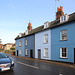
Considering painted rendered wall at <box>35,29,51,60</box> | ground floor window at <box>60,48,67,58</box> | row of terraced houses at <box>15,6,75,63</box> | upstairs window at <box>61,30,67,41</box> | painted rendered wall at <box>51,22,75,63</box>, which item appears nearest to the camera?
painted rendered wall at <box>51,22,75,63</box>

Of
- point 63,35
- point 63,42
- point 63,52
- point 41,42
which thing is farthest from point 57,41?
point 41,42

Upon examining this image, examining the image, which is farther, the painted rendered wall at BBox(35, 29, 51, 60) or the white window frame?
the painted rendered wall at BBox(35, 29, 51, 60)

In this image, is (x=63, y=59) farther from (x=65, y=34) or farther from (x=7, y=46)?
(x=7, y=46)

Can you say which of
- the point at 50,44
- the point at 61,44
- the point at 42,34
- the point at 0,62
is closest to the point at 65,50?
the point at 61,44

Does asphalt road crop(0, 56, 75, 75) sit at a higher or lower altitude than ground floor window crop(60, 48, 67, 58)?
lower

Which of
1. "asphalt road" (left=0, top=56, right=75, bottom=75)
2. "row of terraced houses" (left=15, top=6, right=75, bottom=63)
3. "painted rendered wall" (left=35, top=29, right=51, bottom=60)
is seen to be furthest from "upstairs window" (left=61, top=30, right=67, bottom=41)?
"asphalt road" (left=0, top=56, right=75, bottom=75)

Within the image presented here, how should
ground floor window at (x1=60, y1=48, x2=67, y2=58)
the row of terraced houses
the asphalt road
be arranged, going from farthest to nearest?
ground floor window at (x1=60, y1=48, x2=67, y2=58)
the row of terraced houses
the asphalt road

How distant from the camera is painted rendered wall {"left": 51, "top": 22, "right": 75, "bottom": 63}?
14.3m

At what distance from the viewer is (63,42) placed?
15656mm

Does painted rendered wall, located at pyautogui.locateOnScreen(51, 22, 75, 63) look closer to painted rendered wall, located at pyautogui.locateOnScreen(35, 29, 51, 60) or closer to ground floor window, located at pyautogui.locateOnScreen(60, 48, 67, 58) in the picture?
ground floor window, located at pyautogui.locateOnScreen(60, 48, 67, 58)

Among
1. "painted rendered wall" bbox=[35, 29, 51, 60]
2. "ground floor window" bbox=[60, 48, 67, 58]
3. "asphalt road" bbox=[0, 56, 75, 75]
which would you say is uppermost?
"painted rendered wall" bbox=[35, 29, 51, 60]

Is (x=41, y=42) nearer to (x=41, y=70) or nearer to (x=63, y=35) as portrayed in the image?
(x=63, y=35)

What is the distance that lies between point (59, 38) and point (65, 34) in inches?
52.5

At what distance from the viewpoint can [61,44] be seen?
1595cm
